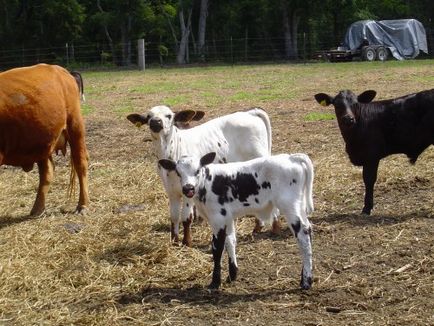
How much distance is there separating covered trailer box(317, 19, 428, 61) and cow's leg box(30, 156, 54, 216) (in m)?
32.3

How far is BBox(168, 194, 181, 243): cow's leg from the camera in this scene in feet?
22.5

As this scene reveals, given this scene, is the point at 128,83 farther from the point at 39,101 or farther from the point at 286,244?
the point at 286,244

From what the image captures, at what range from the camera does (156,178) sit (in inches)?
382

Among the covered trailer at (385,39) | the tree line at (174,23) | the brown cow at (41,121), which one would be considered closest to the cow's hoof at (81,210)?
the brown cow at (41,121)

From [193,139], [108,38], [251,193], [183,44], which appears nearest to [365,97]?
[193,139]

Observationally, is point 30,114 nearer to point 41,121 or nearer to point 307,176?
point 41,121

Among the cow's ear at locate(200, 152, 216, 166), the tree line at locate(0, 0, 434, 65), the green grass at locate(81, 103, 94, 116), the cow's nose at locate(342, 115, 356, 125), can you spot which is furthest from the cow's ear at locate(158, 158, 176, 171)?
the tree line at locate(0, 0, 434, 65)

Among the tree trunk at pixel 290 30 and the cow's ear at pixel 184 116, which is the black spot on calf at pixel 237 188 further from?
the tree trunk at pixel 290 30

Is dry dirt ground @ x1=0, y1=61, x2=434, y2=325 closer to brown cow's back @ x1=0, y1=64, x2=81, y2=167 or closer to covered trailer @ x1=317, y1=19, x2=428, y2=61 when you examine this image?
brown cow's back @ x1=0, y1=64, x2=81, y2=167

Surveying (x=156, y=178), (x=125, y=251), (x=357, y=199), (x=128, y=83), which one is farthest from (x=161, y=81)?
(x=125, y=251)

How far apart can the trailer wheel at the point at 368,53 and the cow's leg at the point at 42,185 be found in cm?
3226

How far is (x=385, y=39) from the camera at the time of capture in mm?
42844

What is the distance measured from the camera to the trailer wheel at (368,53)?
3931 centimetres

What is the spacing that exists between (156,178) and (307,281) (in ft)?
14.8
